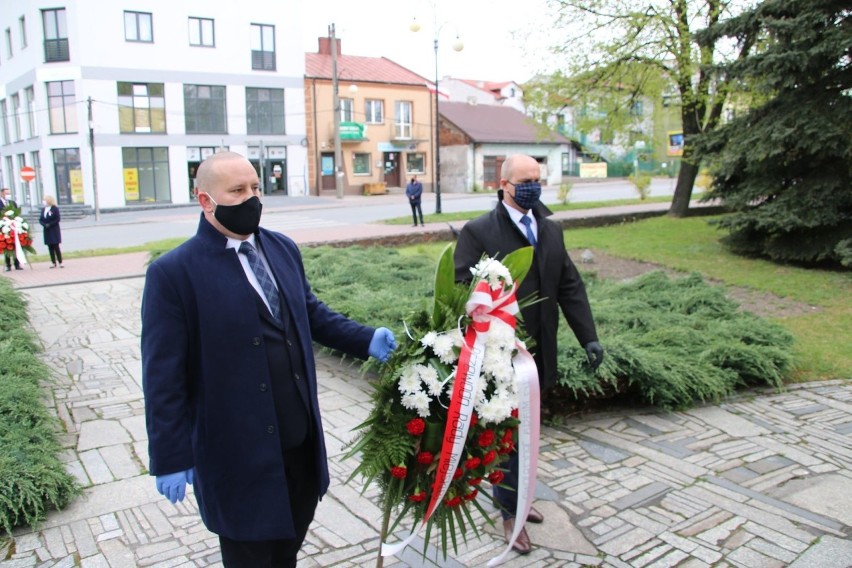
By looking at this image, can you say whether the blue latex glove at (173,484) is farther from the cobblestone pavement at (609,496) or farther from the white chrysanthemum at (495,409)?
the cobblestone pavement at (609,496)

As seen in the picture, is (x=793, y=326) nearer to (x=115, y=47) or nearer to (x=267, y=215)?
(x=267, y=215)

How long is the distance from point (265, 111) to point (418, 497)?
40.7 m

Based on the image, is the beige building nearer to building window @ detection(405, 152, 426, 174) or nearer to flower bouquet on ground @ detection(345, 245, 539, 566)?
building window @ detection(405, 152, 426, 174)

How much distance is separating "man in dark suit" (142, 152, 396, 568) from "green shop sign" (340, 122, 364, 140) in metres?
42.1

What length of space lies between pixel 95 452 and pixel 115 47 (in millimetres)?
36149

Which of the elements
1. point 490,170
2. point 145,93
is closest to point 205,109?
point 145,93

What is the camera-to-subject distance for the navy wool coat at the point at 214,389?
8.09 ft

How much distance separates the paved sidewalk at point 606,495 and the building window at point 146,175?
109ft

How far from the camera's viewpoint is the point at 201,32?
38.2 metres

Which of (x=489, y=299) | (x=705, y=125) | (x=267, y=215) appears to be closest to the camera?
(x=489, y=299)

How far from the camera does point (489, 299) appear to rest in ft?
9.23

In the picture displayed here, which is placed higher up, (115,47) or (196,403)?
(115,47)

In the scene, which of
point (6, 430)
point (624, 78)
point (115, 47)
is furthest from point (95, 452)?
point (115, 47)

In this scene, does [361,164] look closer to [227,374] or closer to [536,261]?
[536,261]
